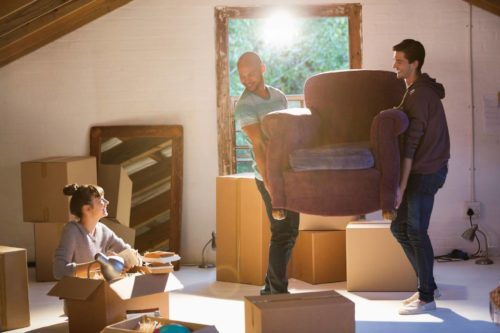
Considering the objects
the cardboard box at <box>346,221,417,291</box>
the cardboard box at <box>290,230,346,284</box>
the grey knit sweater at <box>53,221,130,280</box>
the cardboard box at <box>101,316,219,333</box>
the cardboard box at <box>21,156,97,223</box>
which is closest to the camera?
the cardboard box at <box>101,316,219,333</box>

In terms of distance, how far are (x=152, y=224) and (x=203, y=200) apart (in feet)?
1.35

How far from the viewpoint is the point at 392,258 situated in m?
4.85

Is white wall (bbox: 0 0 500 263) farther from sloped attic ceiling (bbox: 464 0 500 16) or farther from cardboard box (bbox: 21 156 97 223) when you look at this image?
cardboard box (bbox: 21 156 97 223)

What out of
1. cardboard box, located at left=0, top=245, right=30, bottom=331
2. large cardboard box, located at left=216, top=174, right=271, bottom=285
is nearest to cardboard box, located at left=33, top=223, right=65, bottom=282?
large cardboard box, located at left=216, top=174, right=271, bottom=285

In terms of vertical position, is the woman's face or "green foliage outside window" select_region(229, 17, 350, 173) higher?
"green foliage outside window" select_region(229, 17, 350, 173)

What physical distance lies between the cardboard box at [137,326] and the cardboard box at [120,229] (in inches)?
92.6

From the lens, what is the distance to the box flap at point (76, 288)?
359 centimetres

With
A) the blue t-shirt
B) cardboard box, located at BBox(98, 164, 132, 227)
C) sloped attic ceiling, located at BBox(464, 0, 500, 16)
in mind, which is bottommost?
cardboard box, located at BBox(98, 164, 132, 227)

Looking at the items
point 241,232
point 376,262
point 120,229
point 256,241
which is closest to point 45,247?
point 120,229

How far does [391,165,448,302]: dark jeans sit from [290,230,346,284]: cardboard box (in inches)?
40.8

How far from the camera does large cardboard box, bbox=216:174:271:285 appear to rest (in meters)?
5.21

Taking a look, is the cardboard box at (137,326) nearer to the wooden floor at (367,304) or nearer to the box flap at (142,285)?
the box flap at (142,285)

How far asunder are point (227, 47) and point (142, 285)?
2.63m

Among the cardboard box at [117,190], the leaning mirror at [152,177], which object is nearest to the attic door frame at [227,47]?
the leaning mirror at [152,177]
